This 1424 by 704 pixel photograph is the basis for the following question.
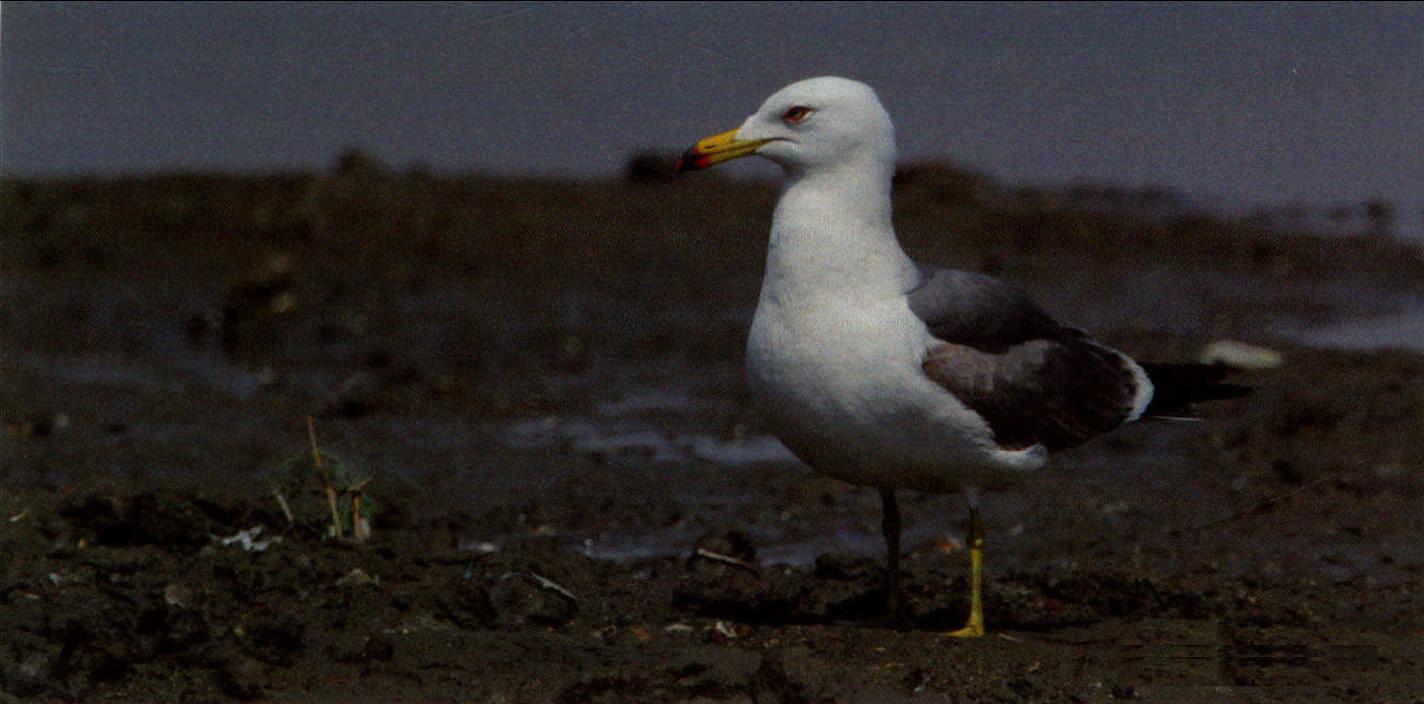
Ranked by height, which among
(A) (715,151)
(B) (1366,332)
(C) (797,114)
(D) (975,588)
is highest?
(C) (797,114)

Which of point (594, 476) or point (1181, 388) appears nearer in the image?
point (1181, 388)

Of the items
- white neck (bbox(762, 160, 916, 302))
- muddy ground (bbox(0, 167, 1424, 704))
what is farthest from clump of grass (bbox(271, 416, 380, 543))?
white neck (bbox(762, 160, 916, 302))

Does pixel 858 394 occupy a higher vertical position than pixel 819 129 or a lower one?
lower

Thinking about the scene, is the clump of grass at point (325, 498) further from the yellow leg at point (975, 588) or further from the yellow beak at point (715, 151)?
the yellow leg at point (975, 588)

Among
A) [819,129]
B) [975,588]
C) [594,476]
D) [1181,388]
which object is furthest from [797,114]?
[594,476]

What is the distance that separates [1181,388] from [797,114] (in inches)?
67.4

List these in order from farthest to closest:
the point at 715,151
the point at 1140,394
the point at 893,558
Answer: the point at 1140,394 → the point at 893,558 → the point at 715,151

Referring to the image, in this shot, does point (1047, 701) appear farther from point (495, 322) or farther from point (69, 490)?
point (495, 322)

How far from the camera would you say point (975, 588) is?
5.69 metres

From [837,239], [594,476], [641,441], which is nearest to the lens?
[837,239]

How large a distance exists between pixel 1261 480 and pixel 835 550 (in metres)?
2.00

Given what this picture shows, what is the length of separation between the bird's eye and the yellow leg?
1.26m

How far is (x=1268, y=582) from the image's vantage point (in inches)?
250

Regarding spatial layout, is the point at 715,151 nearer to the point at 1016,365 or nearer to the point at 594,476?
the point at 1016,365
